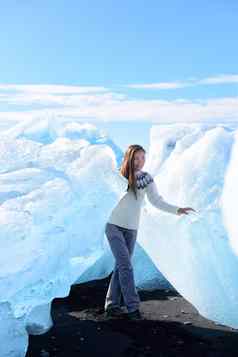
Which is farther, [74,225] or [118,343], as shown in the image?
[74,225]

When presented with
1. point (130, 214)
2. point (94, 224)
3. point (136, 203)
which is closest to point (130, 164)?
point (136, 203)

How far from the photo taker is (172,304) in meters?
6.84

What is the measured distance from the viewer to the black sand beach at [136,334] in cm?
544

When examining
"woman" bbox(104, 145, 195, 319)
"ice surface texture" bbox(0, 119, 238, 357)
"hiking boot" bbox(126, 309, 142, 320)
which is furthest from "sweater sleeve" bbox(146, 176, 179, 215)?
"hiking boot" bbox(126, 309, 142, 320)

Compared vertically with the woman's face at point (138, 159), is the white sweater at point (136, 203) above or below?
below

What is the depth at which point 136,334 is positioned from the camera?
5.80 metres

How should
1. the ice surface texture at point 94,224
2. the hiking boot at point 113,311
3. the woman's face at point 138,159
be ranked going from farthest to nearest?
the hiking boot at point 113,311
the woman's face at point 138,159
the ice surface texture at point 94,224

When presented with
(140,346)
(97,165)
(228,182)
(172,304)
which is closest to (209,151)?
(228,182)

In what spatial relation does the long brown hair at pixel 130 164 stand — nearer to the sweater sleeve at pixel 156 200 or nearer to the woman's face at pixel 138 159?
the woman's face at pixel 138 159

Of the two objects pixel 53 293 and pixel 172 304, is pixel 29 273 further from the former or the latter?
pixel 172 304

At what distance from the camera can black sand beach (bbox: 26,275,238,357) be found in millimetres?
5438

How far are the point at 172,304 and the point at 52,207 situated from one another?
1.82 m

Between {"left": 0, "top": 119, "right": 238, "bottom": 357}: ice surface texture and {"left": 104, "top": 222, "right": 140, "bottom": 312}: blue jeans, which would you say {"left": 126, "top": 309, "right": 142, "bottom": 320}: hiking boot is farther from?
{"left": 0, "top": 119, "right": 238, "bottom": 357}: ice surface texture

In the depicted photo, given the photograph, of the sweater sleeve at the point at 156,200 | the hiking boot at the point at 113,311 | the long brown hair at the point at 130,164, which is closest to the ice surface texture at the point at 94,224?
the long brown hair at the point at 130,164
